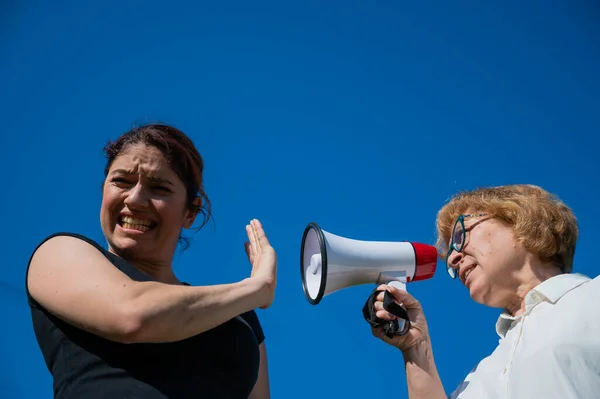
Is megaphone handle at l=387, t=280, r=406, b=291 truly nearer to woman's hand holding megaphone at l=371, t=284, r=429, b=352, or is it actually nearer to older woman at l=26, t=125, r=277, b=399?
woman's hand holding megaphone at l=371, t=284, r=429, b=352

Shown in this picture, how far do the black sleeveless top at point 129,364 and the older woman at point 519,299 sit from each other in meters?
1.10

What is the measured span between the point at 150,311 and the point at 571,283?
76.5 inches

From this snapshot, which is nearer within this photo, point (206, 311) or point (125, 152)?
point (206, 311)

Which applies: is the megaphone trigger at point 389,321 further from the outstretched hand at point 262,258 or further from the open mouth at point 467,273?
the outstretched hand at point 262,258

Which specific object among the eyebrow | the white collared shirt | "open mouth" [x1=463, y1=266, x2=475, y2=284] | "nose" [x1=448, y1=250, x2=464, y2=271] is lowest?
the white collared shirt

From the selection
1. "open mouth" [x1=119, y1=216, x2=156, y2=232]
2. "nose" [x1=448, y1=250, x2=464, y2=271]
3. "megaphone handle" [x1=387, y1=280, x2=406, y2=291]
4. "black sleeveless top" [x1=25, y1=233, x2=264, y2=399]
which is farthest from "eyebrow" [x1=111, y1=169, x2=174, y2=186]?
"nose" [x1=448, y1=250, x2=464, y2=271]

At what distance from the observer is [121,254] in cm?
244

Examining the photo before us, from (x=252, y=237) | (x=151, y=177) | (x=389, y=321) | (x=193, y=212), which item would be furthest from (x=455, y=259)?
(x=151, y=177)

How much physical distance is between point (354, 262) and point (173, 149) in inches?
45.2

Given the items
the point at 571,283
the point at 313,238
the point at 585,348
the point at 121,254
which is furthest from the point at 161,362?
the point at 571,283

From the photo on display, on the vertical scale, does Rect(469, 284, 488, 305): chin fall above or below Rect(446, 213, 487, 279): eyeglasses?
below

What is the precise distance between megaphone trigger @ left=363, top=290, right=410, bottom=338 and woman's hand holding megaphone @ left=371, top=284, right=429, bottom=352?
19 millimetres

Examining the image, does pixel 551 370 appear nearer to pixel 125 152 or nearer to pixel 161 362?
pixel 161 362

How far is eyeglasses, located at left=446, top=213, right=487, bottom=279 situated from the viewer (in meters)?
3.18
